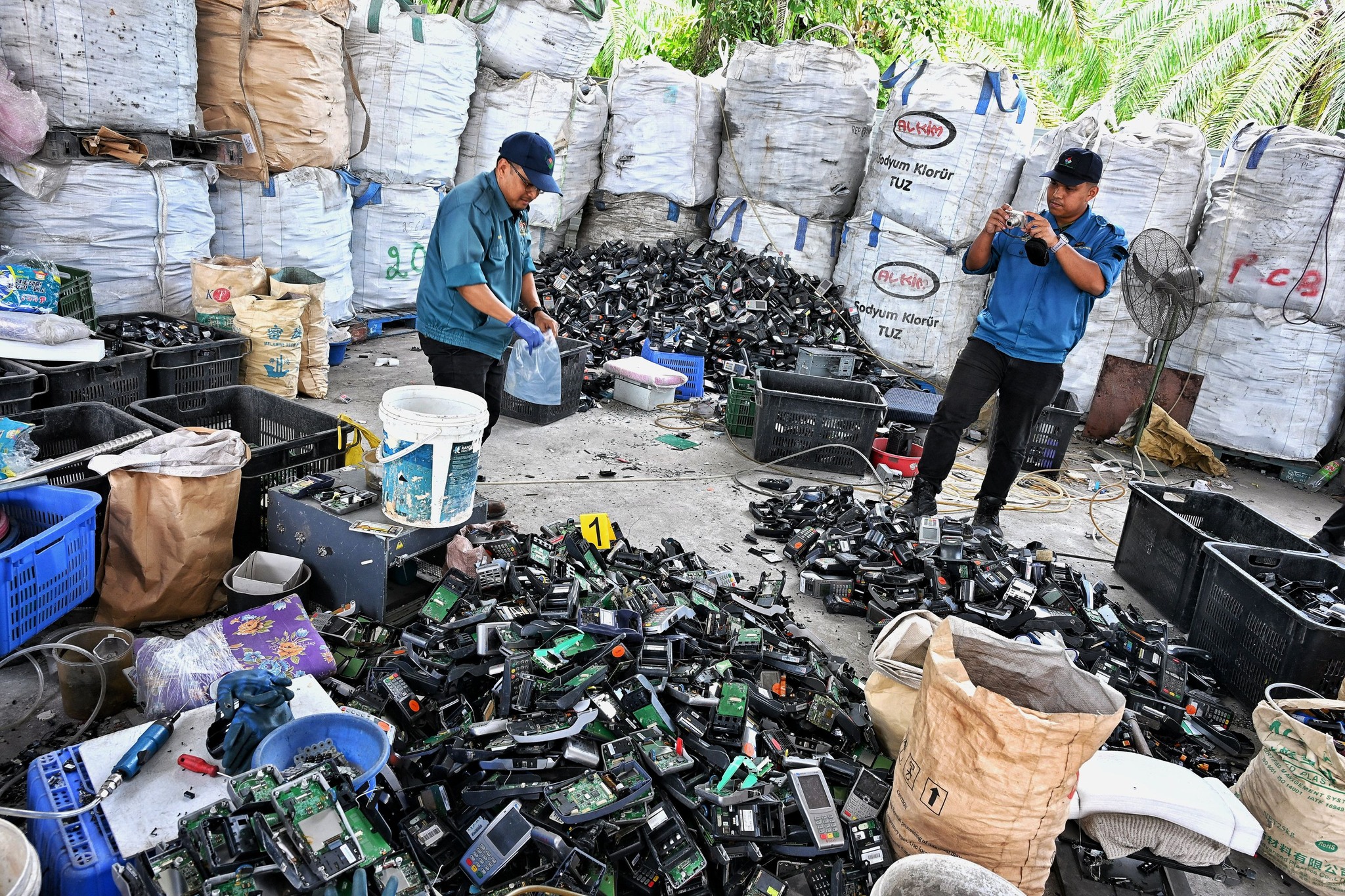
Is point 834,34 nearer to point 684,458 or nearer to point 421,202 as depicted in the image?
point 421,202

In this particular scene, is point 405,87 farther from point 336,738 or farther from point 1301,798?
point 1301,798

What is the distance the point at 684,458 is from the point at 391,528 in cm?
246

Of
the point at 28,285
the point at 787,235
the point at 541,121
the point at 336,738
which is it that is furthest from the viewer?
the point at 787,235

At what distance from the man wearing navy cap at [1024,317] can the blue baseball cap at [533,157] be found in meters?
2.07

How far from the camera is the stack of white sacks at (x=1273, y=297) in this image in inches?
226

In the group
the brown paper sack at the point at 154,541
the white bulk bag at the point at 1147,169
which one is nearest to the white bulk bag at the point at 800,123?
the white bulk bag at the point at 1147,169

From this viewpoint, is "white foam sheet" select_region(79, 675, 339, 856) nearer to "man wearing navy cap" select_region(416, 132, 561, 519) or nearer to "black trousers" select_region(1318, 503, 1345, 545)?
"man wearing navy cap" select_region(416, 132, 561, 519)

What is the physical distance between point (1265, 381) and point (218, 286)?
6926mm

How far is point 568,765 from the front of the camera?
2234 millimetres

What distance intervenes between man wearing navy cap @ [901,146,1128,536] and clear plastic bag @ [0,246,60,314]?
162 inches

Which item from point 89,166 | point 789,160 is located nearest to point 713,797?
point 89,166

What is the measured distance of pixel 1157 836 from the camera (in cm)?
235

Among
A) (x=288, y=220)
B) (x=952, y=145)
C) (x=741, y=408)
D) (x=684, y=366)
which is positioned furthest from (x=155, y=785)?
(x=952, y=145)

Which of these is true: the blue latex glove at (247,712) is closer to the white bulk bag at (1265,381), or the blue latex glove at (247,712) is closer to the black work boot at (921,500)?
the black work boot at (921,500)
